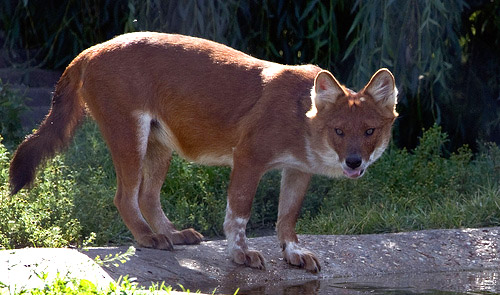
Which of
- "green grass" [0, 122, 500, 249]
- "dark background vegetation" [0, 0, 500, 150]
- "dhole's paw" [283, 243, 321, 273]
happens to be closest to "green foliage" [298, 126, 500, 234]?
"green grass" [0, 122, 500, 249]

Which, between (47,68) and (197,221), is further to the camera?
(47,68)

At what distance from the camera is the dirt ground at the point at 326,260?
526 cm

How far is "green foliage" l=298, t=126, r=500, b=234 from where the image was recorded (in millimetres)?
6957

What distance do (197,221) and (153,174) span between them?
138 centimetres

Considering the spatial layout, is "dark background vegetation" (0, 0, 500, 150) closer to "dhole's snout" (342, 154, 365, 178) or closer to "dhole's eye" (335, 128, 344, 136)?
"dhole's eye" (335, 128, 344, 136)

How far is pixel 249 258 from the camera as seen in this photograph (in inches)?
217

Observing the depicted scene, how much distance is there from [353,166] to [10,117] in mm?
4320

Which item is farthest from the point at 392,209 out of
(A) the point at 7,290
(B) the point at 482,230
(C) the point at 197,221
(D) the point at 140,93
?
(A) the point at 7,290

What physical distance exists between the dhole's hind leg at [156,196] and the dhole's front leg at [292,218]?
0.62 metres

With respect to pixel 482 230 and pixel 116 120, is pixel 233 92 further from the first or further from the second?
pixel 482 230

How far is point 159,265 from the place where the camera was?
5293 millimetres

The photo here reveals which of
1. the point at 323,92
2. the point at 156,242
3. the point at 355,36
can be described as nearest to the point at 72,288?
the point at 156,242

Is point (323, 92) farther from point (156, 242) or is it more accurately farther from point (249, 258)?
point (156, 242)

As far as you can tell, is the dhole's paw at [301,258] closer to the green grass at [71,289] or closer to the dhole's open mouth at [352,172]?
the dhole's open mouth at [352,172]
